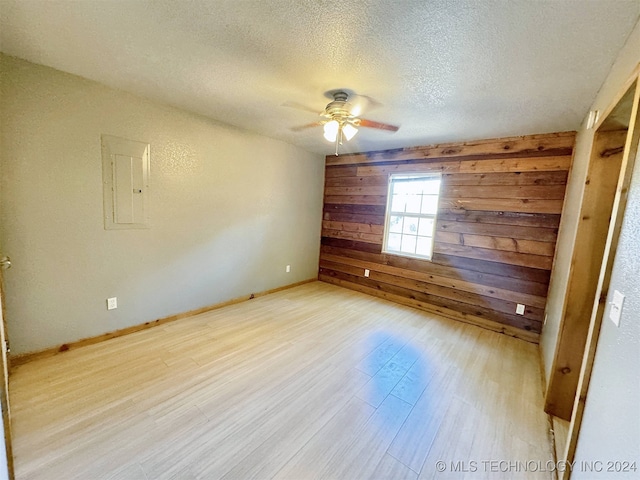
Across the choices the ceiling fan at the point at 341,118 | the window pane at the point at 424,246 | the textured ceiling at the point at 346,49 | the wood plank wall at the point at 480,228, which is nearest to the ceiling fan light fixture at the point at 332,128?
the ceiling fan at the point at 341,118

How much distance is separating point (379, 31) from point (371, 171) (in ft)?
9.16

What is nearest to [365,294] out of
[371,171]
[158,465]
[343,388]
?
[371,171]

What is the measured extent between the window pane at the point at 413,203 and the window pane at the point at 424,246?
43 centimetres

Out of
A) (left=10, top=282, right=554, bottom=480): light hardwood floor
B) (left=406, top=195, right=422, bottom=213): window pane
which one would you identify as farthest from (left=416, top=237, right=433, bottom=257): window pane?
(left=10, top=282, right=554, bottom=480): light hardwood floor

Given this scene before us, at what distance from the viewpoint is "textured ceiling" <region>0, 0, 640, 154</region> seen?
1242mm

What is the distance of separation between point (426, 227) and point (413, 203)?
410mm

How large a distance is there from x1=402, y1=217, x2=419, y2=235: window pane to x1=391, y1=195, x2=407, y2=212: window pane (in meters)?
0.19

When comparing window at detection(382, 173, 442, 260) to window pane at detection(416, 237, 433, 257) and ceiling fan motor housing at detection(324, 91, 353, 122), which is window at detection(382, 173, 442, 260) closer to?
window pane at detection(416, 237, 433, 257)

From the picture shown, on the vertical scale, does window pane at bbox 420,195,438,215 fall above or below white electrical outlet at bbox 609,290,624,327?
above

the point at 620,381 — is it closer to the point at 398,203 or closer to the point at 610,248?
Result: the point at 610,248

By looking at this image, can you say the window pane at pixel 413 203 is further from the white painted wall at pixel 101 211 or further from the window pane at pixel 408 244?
the white painted wall at pixel 101 211

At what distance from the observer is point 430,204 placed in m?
3.68

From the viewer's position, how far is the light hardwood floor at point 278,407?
1.36 meters

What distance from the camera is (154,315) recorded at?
2.77 m
